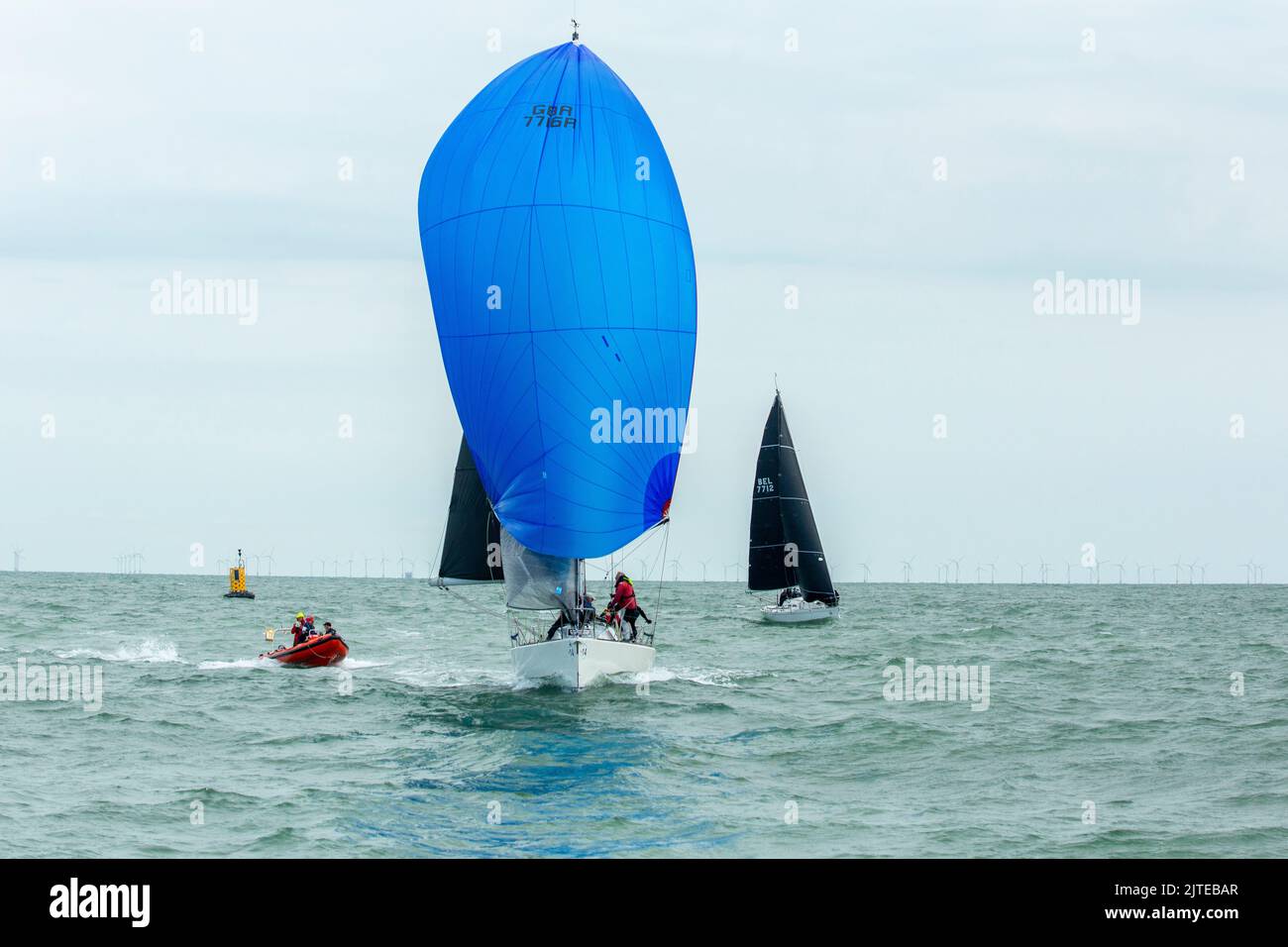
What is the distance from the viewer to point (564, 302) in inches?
1170

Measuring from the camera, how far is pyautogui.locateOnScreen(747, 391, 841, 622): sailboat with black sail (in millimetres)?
68188

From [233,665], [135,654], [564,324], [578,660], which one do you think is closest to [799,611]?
[135,654]

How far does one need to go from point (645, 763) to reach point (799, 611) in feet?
151

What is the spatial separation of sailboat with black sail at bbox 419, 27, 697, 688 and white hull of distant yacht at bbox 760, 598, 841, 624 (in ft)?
121

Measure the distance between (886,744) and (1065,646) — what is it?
30025 millimetres

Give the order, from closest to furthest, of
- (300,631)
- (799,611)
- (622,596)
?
(622,596), (300,631), (799,611)

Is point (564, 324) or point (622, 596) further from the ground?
point (564, 324)

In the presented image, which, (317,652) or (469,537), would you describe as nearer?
(469,537)

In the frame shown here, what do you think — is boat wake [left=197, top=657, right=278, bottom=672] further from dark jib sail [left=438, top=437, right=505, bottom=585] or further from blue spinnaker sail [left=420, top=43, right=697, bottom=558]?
blue spinnaker sail [left=420, top=43, right=697, bottom=558]

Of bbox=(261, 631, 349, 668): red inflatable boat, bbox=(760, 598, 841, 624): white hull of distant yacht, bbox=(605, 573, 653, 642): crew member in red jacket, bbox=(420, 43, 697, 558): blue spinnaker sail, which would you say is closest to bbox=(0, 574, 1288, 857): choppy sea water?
bbox=(261, 631, 349, 668): red inflatable boat

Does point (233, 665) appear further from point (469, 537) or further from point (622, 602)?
point (622, 602)
